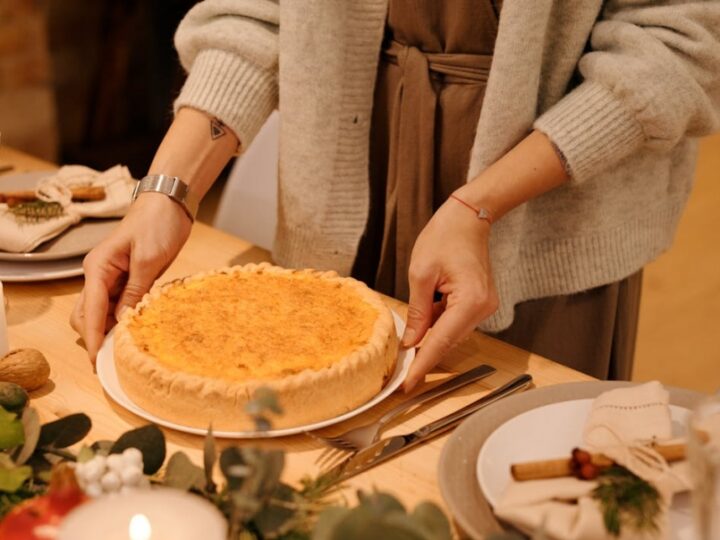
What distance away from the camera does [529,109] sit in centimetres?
140

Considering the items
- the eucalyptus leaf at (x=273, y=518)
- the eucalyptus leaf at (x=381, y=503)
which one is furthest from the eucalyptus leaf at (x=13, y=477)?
the eucalyptus leaf at (x=381, y=503)

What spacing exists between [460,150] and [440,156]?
4 cm

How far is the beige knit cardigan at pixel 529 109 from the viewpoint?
1353 mm

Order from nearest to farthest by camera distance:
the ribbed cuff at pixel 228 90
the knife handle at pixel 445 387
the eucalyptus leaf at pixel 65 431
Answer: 1. the eucalyptus leaf at pixel 65 431
2. the knife handle at pixel 445 387
3. the ribbed cuff at pixel 228 90

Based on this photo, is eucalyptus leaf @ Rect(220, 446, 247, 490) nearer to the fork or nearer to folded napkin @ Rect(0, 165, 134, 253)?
the fork

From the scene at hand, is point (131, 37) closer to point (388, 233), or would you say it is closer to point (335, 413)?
point (388, 233)

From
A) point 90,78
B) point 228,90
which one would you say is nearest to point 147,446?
A: point 228,90

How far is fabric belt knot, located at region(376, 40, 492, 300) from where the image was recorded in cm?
155

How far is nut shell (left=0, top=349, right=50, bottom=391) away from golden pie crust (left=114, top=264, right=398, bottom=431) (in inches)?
3.6

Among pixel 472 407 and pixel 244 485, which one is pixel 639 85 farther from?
pixel 244 485

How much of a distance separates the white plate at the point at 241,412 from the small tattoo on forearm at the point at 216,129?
0.42 meters

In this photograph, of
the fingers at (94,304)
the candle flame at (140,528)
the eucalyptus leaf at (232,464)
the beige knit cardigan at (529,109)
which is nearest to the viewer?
the candle flame at (140,528)

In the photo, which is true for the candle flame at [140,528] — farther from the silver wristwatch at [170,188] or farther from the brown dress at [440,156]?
the brown dress at [440,156]

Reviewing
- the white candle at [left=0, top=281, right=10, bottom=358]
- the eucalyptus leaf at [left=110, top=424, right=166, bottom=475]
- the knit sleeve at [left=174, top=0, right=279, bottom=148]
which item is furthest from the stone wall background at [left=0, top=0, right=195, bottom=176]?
the eucalyptus leaf at [left=110, top=424, right=166, bottom=475]
